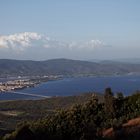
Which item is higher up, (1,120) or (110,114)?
(110,114)

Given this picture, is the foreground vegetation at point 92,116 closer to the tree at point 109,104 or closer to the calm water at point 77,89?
the tree at point 109,104

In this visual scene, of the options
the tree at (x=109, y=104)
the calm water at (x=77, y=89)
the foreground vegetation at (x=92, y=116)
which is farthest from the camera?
the calm water at (x=77, y=89)

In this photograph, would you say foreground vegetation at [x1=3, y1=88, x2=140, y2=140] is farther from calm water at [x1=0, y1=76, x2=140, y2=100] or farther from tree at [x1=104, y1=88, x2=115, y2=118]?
calm water at [x1=0, y1=76, x2=140, y2=100]

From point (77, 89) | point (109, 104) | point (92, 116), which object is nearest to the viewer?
point (92, 116)

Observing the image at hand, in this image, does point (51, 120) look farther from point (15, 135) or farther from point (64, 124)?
point (15, 135)

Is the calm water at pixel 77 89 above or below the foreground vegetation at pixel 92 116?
below

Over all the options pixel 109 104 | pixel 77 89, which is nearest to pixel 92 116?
pixel 109 104

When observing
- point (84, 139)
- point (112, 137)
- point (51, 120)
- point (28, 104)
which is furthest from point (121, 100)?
point (28, 104)

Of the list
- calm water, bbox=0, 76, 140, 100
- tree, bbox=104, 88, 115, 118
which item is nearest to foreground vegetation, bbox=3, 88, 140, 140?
tree, bbox=104, 88, 115, 118

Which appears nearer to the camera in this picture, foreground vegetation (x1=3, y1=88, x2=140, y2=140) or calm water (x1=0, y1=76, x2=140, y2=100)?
foreground vegetation (x1=3, y1=88, x2=140, y2=140)

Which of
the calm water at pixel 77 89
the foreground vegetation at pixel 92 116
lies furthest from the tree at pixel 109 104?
the calm water at pixel 77 89

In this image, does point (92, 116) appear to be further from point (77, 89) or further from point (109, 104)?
point (77, 89)
